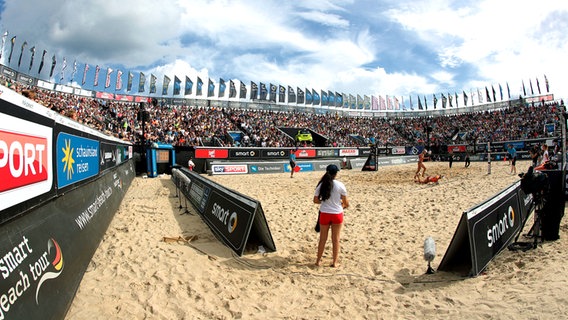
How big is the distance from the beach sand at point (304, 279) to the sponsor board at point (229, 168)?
14.1 m

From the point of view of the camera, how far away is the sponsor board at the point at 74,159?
12.9 ft

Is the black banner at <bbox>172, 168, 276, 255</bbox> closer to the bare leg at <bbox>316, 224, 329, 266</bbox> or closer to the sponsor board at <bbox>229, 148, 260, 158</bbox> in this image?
the bare leg at <bbox>316, 224, 329, 266</bbox>

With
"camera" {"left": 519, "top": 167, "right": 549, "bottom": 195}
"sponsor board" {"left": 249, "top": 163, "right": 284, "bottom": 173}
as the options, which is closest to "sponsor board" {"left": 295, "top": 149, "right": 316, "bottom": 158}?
"sponsor board" {"left": 249, "top": 163, "right": 284, "bottom": 173}

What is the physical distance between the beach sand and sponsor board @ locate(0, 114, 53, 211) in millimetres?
1308

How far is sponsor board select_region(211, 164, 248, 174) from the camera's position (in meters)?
21.3

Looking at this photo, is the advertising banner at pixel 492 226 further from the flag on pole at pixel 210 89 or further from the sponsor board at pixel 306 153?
the flag on pole at pixel 210 89

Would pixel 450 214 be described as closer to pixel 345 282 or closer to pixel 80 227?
pixel 345 282

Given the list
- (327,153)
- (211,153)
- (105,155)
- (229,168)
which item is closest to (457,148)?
(327,153)

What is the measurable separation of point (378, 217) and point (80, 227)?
21.2 ft

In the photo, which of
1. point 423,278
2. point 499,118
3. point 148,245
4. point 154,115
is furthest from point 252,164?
point 499,118

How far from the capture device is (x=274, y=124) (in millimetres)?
39250

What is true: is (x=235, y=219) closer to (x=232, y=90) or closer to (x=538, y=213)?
(x=538, y=213)

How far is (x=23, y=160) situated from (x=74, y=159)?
2149 millimetres

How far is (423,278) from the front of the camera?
4418 millimetres
